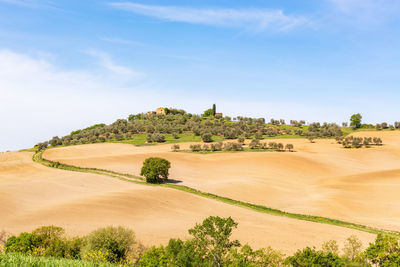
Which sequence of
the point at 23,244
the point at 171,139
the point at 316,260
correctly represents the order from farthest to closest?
the point at 171,139 → the point at 23,244 → the point at 316,260

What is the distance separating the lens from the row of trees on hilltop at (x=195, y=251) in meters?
22.2

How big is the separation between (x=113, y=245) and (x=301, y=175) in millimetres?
62480

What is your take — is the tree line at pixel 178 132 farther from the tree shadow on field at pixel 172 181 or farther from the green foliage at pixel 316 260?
the green foliage at pixel 316 260

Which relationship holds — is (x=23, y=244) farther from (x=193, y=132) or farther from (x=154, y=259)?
(x=193, y=132)

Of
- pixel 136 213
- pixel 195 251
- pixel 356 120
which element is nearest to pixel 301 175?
pixel 136 213

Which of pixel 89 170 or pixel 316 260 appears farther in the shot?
pixel 89 170

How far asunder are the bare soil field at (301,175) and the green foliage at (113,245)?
3144cm

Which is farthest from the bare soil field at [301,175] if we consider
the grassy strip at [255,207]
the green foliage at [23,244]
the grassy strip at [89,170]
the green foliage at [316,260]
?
the green foliage at [23,244]

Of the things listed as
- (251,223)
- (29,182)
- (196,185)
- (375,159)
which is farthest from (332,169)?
(29,182)

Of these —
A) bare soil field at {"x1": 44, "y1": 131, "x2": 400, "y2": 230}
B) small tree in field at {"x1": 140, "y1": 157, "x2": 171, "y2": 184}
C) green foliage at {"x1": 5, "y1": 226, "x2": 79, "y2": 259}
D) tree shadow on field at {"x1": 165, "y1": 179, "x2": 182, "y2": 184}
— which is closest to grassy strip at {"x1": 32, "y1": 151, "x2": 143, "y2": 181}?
bare soil field at {"x1": 44, "y1": 131, "x2": 400, "y2": 230}

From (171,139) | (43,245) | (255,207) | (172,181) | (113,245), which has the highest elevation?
(171,139)

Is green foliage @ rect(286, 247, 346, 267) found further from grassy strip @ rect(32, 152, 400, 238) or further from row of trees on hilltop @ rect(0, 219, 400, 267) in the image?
grassy strip @ rect(32, 152, 400, 238)

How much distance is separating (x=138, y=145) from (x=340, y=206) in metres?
87.9

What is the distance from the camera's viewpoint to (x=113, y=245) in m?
27.2
